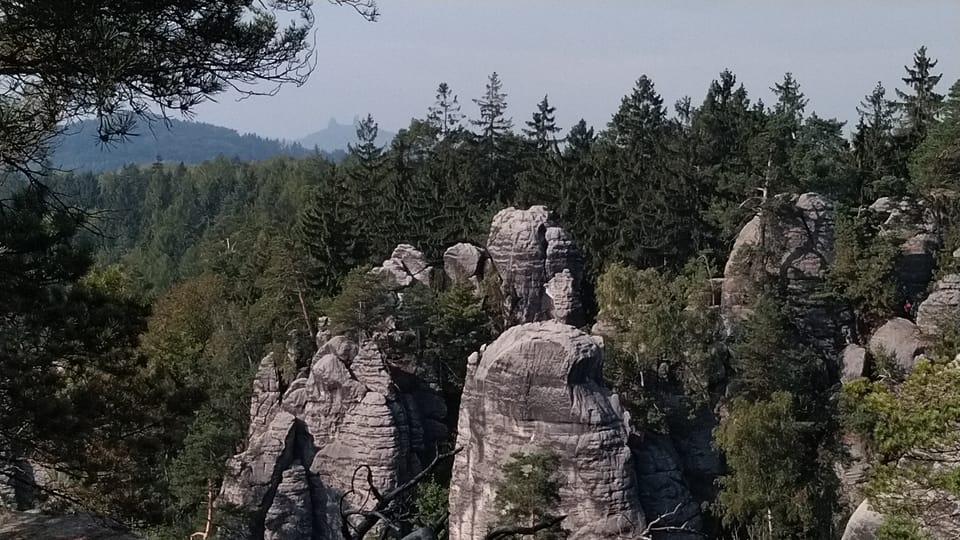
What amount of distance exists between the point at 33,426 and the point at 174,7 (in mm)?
4016

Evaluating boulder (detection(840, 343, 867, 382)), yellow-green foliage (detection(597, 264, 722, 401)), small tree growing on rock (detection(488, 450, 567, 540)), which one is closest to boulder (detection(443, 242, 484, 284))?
yellow-green foliage (detection(597, 264, 722, 401))

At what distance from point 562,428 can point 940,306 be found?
402 inches

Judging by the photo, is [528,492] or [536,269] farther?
[536,269]

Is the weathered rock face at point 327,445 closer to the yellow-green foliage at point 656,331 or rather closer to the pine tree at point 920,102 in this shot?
the yellow-green foliage at point 656,331

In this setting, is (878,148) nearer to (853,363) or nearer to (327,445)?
(853,363)

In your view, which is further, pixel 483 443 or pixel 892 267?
pixel 892 267

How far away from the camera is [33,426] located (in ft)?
25.4

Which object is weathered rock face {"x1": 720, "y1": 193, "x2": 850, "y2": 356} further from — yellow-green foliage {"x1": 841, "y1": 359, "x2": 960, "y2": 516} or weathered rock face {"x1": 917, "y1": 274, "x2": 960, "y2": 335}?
yellow-green foliage {"x1": 841, "y1": 359, "x2": 960, "y2": 516}

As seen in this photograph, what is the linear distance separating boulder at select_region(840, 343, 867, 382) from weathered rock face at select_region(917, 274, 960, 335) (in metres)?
1.55

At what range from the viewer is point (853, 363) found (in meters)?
20.8

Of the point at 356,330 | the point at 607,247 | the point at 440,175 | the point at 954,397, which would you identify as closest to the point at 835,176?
the point at 607,247

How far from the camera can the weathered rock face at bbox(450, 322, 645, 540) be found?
17266 mm

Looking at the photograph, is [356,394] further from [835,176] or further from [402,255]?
[835,176]

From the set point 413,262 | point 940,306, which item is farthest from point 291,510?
point 940,306
